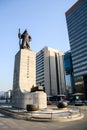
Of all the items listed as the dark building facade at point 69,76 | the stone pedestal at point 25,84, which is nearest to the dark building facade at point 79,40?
the dark building facade at point 69,76

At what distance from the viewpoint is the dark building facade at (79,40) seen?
8578 cm

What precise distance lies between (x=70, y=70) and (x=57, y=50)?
39.1 meters

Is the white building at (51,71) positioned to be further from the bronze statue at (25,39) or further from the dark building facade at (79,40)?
the bronze statue at (25,39)

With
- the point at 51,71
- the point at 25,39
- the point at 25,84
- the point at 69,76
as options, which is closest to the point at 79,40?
the point at 69,76

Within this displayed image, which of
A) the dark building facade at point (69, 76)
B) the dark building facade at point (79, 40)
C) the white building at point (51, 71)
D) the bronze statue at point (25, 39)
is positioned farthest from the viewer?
the white building at point (51, 71)

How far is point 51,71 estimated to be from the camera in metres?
120

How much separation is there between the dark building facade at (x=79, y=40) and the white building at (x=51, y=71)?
28321 millimetres

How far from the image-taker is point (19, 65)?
30.5m

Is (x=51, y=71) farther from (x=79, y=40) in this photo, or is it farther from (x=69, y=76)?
(x=79, y=40)

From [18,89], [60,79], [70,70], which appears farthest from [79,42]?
[18,89]

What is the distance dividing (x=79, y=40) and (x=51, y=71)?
3976 centimetres

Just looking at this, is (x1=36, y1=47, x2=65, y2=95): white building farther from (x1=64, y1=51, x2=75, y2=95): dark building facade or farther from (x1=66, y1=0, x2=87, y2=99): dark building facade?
(x1=66, y1=0, x2=87, y2=99): dark building facade

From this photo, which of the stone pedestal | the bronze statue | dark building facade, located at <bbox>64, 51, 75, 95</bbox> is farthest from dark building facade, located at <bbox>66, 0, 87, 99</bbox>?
the bronze statue

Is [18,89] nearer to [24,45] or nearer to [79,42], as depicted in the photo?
[24,45]
